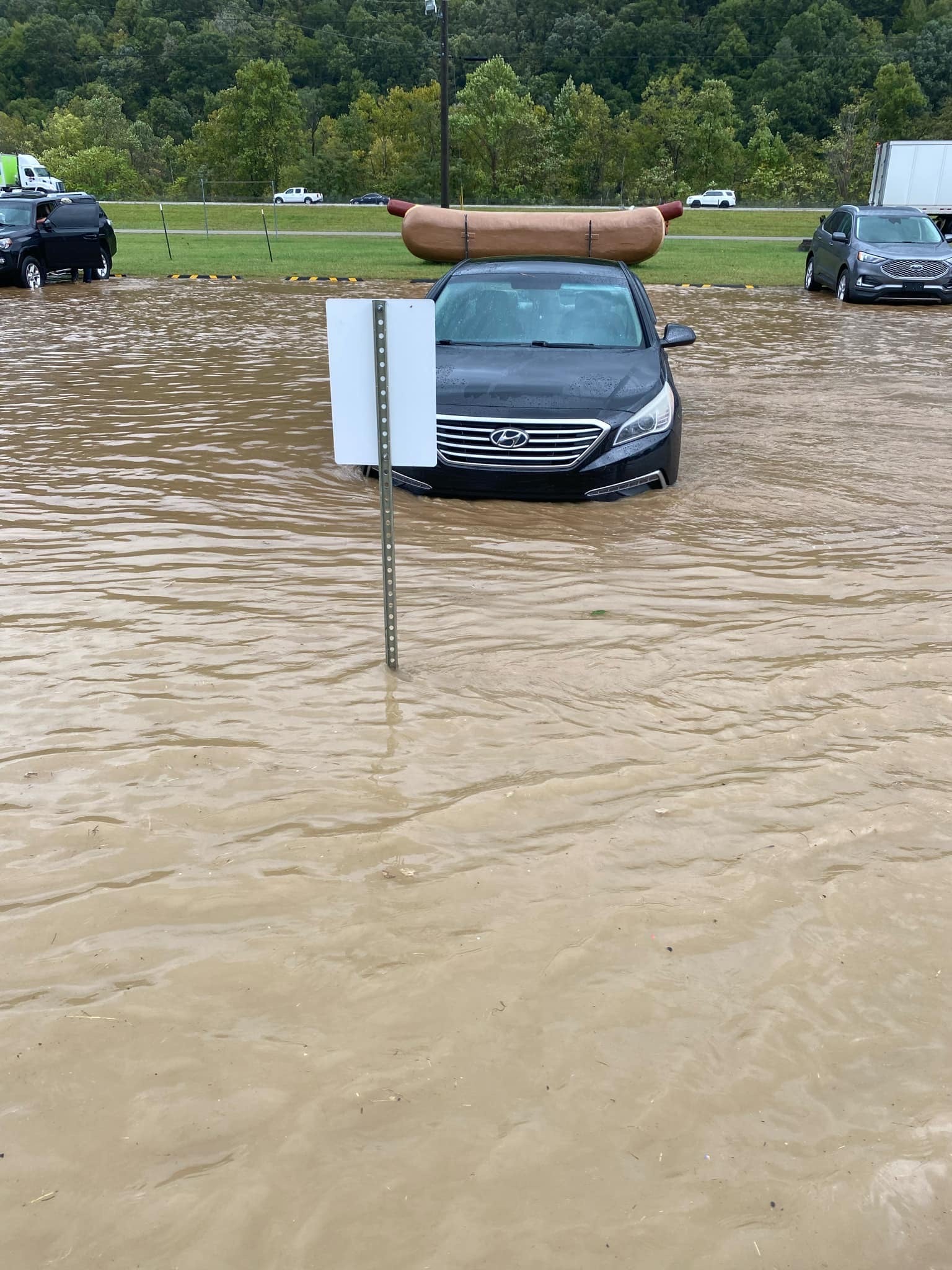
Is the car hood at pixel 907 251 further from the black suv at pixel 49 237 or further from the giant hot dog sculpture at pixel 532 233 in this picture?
the black suv at pixel 49 237

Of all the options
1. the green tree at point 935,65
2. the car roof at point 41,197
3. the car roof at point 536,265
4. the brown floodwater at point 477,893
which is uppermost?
the green tree at point 935,65

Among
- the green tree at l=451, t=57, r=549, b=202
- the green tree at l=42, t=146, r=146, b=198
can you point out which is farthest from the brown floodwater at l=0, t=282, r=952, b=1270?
the green tree at l=42, t=146, r=146, b=198

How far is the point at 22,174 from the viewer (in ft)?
165

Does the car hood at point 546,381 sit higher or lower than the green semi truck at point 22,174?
lower

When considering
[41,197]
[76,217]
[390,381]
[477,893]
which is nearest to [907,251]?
[76,217]

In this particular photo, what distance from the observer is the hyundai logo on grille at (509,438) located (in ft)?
21.7

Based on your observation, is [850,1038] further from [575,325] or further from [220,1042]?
[575,325]

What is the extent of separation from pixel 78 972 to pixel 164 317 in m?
15.3

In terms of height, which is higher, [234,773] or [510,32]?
[510,32]

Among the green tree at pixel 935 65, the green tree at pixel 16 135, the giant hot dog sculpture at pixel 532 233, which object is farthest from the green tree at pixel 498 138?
the giant hot dog sculpture at pixel 532 233

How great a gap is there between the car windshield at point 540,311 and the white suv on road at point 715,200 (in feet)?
215

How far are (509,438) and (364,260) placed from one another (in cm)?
2233

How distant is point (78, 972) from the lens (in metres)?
2.83

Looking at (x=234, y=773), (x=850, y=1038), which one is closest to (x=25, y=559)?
(x=234, y=773)
